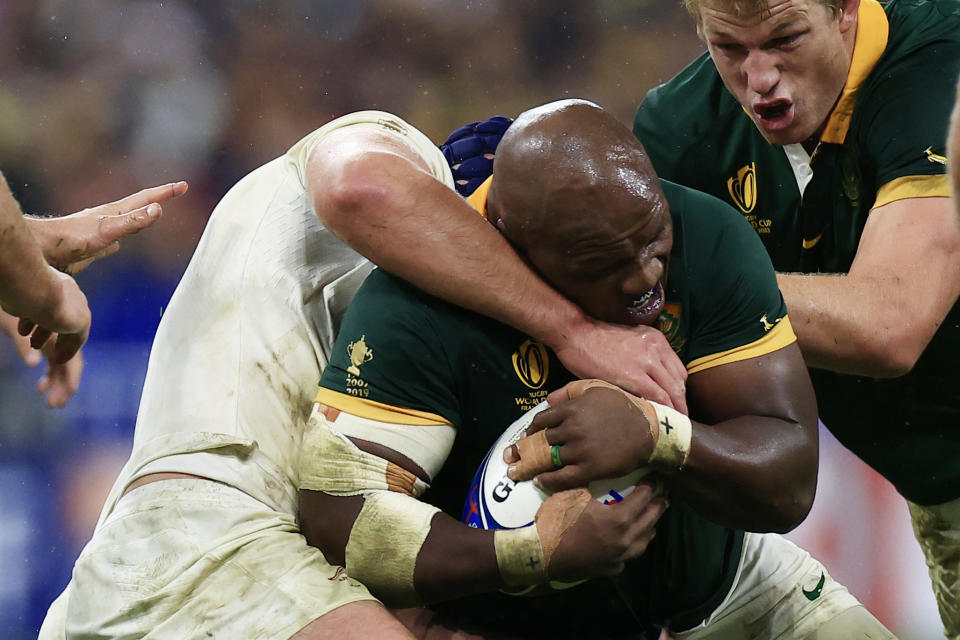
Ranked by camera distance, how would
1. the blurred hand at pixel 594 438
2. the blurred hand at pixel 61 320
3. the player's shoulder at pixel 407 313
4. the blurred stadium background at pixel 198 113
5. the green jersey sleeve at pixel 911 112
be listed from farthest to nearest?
the blurred stadium background at pixel 198 113
the green jersey sleeve at pixel 911 112
the blurred hand at pixel 61 320
the player's shoulder at pixel 407 313
the blurred hand at pixel 594 438

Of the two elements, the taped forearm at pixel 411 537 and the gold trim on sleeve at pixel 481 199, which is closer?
the taped forearm at pixel 411 537

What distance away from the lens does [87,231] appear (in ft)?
8.57

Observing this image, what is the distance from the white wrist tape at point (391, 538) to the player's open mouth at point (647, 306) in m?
0.48

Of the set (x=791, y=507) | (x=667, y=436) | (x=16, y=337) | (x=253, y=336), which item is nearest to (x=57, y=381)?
(x=16, y=337)

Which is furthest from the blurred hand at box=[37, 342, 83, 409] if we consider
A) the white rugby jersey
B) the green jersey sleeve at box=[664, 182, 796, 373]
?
the green jersey sleeve at box=[664, 182, 796, 373]

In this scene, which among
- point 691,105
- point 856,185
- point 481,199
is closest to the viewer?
point 481,199

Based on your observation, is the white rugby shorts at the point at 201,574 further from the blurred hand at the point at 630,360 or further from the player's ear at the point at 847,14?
the player's ear at the point at 847,14

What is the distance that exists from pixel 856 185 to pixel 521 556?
4.92 feet

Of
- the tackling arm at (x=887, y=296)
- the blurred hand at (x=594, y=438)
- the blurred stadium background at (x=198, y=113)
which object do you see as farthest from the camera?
the blurred stadium background at (x=198, y=113)

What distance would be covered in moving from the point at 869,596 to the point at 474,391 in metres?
2.89

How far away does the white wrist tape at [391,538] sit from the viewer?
6.43ft

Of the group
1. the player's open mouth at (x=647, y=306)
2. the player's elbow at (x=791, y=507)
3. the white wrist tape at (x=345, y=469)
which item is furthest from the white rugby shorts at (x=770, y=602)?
the white wrist tape at (x=345, y=469)

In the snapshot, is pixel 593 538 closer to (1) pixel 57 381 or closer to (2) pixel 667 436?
(2) pixel 667 436

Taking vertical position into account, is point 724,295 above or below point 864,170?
above
